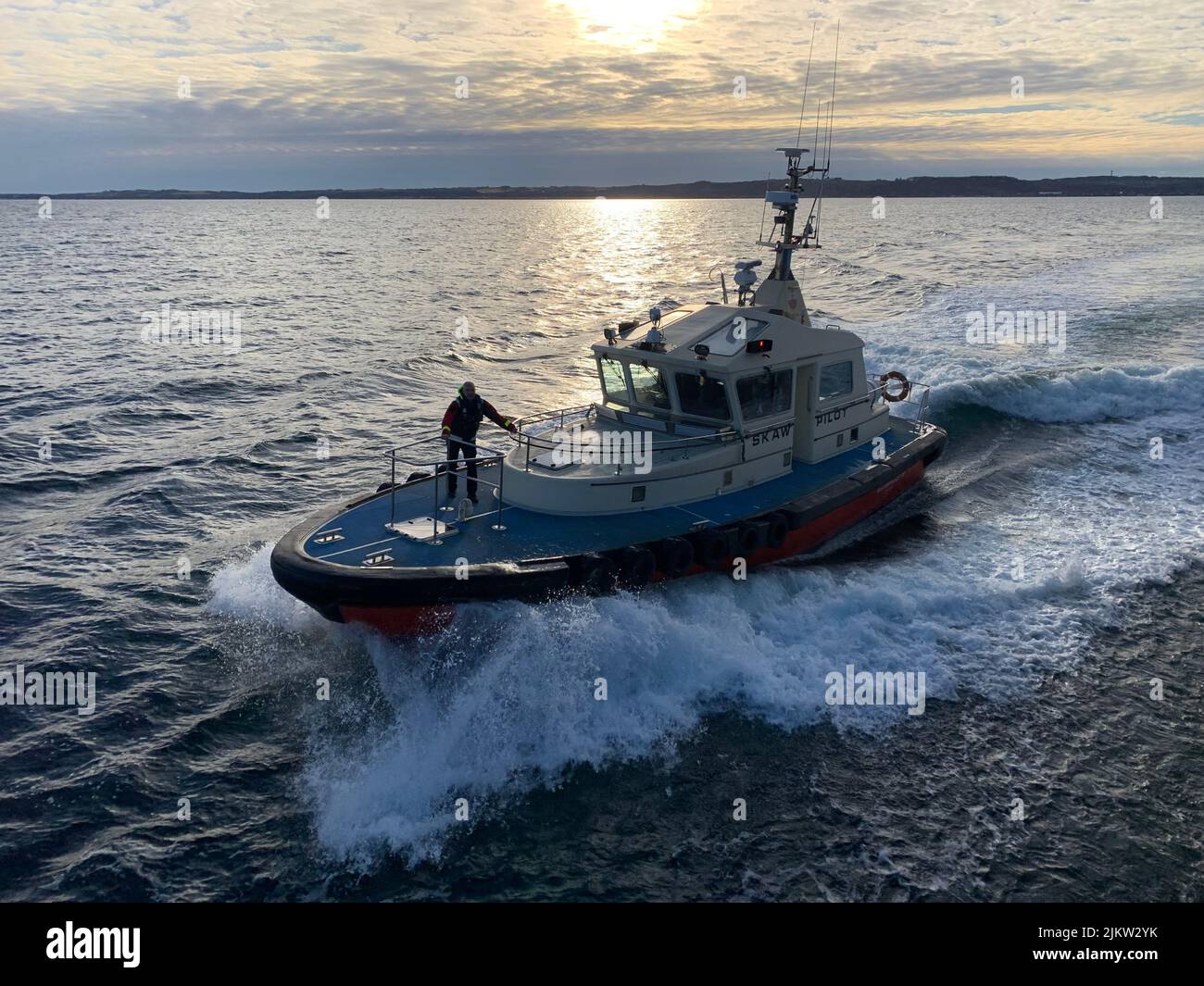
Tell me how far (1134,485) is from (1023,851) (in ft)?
34.5

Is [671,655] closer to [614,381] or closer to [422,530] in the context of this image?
[422,530]

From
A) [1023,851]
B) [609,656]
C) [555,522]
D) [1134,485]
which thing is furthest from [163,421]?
[1134,485]

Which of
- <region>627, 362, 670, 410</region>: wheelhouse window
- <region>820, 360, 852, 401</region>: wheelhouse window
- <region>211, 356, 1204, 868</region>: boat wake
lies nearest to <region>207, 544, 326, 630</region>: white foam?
<region>211, 356, 1204, 868</region>: boat wake

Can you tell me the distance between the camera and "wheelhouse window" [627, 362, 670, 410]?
11297 mm

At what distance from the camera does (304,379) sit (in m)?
22.6

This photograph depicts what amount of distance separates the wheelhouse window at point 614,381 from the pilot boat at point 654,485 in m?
0.03

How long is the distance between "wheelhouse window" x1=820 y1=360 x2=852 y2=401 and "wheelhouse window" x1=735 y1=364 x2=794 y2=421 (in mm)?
925

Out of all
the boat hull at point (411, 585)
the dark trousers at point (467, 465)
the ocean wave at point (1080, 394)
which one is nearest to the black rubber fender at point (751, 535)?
the boat hull at point (411, 585)

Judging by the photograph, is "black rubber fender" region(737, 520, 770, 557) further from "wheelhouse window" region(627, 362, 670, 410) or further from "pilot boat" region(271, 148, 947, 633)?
"wheelhouse window" region(627, 362, 670, 410)

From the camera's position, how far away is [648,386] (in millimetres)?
11406

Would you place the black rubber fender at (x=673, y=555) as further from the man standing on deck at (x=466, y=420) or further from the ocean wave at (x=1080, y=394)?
the ocean wave at (x=1080, y=394)

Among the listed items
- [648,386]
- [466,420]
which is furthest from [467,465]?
[648,386]
